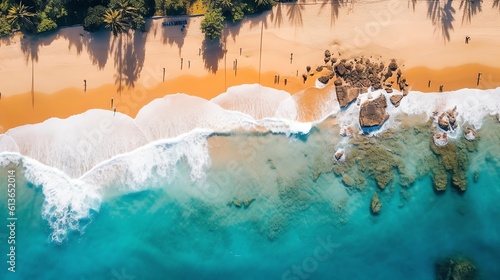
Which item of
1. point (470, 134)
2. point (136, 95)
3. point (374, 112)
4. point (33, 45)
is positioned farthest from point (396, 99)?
point (33, 45)

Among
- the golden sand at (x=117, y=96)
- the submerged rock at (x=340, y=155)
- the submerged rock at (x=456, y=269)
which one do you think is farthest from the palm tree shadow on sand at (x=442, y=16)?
the submerged rock at (x=456, y=269)

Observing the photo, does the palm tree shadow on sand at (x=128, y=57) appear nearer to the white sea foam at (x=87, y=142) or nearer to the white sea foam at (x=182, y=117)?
the white sea foam at (x=182, y=117)

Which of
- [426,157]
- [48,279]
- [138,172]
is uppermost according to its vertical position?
[426,157]

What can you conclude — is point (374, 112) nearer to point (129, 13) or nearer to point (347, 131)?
point (347, 131)

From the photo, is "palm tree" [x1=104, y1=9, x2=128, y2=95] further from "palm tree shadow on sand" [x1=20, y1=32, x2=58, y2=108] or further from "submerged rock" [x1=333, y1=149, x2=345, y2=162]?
"submerged rock" [x1=333, y1=149, x2=345, y2=162]

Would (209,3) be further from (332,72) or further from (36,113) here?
(36,113)

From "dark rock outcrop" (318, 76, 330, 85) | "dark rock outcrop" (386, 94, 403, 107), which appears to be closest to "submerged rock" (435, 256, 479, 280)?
"dark rock outcrop" (386, 94, 403, 107)

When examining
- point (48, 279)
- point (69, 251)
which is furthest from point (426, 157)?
point (48, 279)
